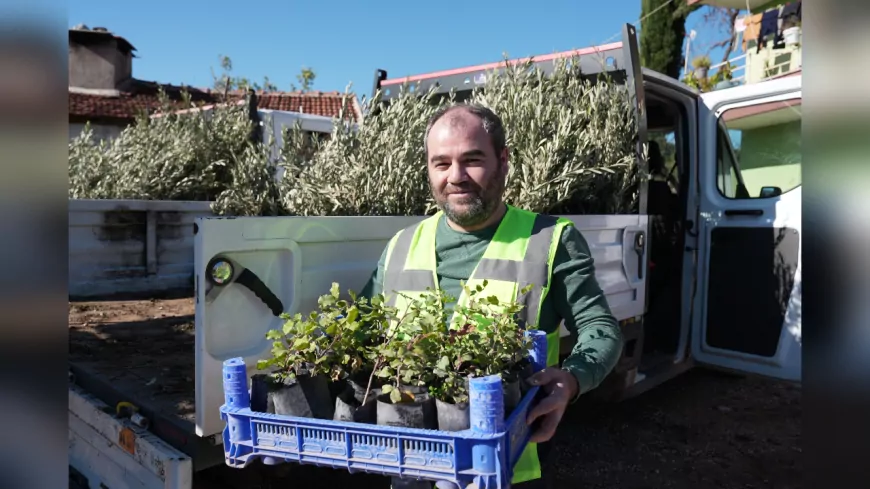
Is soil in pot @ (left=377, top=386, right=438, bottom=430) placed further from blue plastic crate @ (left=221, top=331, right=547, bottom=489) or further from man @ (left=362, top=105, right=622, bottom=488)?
man @ (left=362, top=105, right=622, bottom=488)

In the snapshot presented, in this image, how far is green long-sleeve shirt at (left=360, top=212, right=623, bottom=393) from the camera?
1.74 meters

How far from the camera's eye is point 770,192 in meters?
3.88

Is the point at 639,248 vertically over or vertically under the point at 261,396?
over

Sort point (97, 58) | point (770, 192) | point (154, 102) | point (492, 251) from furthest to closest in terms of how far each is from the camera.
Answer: point (97, 58) → point (154, 102) → point (770, 192) → point (492, 251)

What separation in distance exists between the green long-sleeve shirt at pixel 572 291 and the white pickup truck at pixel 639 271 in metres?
0.38

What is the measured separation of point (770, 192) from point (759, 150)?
741 mm

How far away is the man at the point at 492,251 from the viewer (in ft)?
6.27

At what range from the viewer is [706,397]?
16.7 ft

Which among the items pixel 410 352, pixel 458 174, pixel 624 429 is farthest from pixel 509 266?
pixel 624 429

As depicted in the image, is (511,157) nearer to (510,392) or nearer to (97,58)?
(510,392)

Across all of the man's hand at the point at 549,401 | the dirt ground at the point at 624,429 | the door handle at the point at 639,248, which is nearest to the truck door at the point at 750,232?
the dirt ground at the point at 624,429

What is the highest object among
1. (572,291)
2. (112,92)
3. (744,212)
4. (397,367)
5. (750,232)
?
(112,92)
